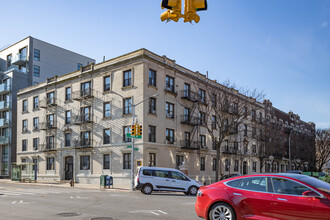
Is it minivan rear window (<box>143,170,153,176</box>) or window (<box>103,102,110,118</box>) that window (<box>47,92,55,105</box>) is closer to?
window (<box>103,102,110,118</box>)

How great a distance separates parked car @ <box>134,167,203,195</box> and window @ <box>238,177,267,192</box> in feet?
49.8

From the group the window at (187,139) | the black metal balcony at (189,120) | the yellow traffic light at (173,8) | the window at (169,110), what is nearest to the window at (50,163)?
the window at (169,110)

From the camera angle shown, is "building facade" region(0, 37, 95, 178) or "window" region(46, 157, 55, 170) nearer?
"window" region(46, 157, 55, 170)

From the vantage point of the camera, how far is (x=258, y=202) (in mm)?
7754

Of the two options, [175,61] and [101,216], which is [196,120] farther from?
[101,216]

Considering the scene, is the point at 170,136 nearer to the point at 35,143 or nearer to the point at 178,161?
the point at 178,161

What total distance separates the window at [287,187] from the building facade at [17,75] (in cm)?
5295

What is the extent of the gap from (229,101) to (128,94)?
11.4m

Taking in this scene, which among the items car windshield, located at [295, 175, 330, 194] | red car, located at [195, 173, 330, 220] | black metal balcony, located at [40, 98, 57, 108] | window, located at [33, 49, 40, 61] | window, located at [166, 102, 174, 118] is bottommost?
red car, located at [195, 173, 330, 220]

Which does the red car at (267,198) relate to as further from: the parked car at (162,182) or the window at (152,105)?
the window at (152,105)

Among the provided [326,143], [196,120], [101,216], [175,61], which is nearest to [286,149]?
[326,143]

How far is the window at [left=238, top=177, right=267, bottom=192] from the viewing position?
7.98 meters

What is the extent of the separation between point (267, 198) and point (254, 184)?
53 cm

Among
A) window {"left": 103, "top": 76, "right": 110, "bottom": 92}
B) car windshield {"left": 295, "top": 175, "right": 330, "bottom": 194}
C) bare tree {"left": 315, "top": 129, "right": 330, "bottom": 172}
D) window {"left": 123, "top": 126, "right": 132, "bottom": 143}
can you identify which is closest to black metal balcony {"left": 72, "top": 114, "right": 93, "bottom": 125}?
window {"left": 103, "top": 76, "right": 110, "bottom": 92}
